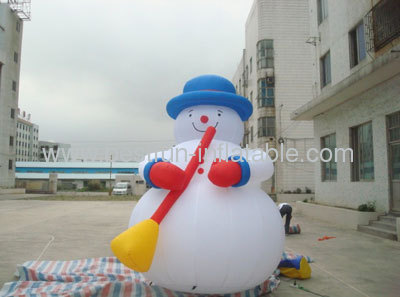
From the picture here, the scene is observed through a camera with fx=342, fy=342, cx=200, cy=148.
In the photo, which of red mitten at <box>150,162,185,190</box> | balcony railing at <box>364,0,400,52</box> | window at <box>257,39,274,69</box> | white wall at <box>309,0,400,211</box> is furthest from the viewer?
window at <box>257,39,274,69</box>

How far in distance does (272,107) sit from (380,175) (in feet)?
52.4

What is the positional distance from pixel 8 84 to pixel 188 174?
116 feet

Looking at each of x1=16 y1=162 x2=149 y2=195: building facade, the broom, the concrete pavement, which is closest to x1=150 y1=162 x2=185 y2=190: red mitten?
the broom

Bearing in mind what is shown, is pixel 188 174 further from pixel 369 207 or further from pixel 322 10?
pixel 322 10

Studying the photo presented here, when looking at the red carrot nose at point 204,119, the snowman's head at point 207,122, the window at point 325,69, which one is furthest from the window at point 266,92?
the red carrot nose at point 204,119

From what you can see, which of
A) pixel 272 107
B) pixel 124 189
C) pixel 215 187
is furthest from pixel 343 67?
pixel 124 189

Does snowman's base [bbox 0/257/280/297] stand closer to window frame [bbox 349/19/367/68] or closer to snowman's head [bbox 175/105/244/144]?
snowman's head [bbox 175/105/244/144]

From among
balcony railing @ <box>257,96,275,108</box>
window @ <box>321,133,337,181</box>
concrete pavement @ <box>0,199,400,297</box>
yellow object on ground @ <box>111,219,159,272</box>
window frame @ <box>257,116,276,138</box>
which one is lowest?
concrete pavement @ <box>0,199,400,297</box>

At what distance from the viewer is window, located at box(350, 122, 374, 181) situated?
10.3m

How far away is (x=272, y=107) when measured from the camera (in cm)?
2498

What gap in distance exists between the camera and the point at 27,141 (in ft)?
283

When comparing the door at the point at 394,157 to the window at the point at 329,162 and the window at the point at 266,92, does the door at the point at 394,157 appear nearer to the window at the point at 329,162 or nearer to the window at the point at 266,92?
the window at the point at 329,162

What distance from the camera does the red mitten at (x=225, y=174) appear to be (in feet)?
10.2

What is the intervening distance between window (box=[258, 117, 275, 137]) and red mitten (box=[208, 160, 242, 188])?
73.1ft
